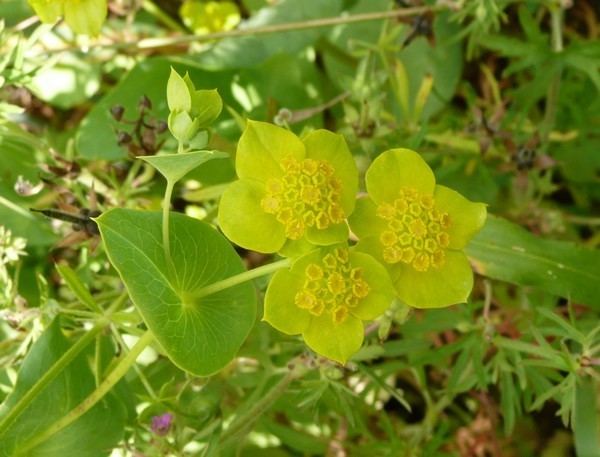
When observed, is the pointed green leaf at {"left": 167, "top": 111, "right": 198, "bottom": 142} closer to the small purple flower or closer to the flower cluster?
the flower cluster

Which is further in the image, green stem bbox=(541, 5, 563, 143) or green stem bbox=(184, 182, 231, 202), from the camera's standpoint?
green stem bbox=(541, 5, 563, 143)

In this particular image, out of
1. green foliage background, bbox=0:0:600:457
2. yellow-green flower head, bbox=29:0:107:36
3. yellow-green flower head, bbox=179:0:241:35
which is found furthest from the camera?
yellow-green flower head, bbox=179:0:241:35

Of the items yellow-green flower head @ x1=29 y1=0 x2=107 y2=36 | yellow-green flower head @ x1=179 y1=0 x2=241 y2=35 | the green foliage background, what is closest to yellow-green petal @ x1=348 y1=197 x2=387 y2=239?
the green foliage background

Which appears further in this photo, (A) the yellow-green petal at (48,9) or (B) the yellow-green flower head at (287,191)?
(A) the yellow-green petal at (48,9)

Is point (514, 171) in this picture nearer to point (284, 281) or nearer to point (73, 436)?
point (284, 281)

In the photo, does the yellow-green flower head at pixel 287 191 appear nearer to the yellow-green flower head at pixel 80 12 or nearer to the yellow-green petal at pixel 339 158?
the yellow-green petal at pixel 339 158

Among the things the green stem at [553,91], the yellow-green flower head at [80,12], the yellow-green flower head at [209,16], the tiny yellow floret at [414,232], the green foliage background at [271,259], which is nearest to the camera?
the tiny yellow floret at [414,232]

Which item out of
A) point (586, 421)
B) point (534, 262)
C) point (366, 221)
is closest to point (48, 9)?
point (366, 221)

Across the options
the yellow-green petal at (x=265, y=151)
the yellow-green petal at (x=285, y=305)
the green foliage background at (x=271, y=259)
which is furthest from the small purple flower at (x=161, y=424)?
the yellow-green petal at (x=265, y=151)
